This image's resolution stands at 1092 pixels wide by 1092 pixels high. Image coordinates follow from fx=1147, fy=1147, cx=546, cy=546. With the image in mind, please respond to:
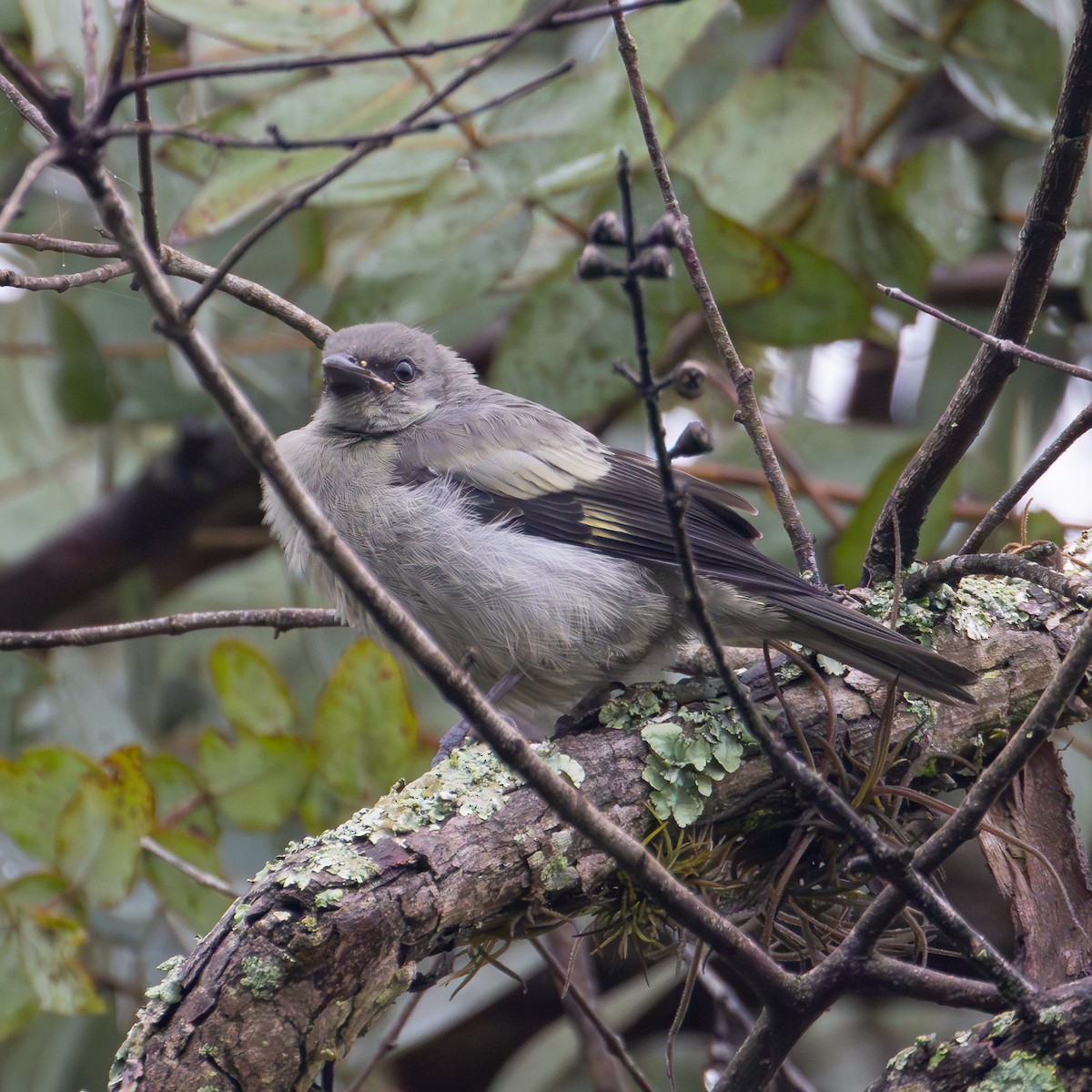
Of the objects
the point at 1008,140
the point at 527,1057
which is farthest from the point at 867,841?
the point at 1008,140

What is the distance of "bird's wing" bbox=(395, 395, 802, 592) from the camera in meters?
3.20

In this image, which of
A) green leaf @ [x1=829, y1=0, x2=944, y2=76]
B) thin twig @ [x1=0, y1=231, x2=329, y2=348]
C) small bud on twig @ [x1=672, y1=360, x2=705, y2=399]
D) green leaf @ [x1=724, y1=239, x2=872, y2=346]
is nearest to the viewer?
small bud on twig @ [x1=672, y1=360, x2=705, y2=399]

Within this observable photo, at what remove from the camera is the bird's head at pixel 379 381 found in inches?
144

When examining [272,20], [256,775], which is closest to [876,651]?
[256,775]

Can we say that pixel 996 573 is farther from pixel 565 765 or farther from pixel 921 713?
pixel 565 765

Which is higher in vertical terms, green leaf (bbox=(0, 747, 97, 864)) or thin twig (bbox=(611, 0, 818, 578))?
thin twig (bbox=(611, 0, 818, 578))

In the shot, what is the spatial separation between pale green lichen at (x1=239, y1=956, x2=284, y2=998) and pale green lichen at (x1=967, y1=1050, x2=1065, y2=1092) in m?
A: 1.29

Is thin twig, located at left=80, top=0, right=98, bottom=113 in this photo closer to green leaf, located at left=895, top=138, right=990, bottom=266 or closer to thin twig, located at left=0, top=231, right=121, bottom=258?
thin twig, located at left=0, top=231, right=121, bottom=258

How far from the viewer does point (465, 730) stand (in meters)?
3.23

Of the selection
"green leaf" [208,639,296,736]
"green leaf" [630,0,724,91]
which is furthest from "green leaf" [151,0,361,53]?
"green leaf" [208,639,296,736]

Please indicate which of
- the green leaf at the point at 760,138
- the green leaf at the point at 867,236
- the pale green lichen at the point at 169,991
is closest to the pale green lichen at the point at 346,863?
the pale green lichen at the point at 169,991

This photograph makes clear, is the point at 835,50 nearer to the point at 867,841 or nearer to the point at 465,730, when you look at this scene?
the point at 465,730

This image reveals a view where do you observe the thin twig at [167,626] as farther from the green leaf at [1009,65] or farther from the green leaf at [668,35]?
the green leaf at [1009,65]

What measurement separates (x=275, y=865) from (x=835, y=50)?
15.9 ft
